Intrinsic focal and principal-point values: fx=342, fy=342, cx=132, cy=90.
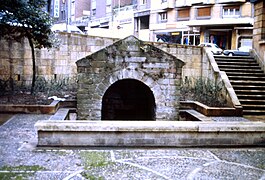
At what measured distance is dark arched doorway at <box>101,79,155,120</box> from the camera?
12.6 meters

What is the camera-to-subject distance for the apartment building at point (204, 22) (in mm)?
31578

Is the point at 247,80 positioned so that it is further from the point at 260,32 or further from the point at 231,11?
the point at 231,11

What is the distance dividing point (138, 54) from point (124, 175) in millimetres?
5831

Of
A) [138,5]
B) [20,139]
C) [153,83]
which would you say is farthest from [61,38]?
[138,5]

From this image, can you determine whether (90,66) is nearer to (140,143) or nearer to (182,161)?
(140,143)

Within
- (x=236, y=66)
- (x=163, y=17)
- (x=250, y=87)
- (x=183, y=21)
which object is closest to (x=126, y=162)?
(x=250, y=87)

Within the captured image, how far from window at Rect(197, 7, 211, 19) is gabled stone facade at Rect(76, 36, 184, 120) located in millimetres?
24636

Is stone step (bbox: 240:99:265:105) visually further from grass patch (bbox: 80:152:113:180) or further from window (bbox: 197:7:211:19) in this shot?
window (bbox: 197:7:211:19)

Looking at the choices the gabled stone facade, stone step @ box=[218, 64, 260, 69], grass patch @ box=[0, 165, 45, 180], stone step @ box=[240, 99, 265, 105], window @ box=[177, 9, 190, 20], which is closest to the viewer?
grass patch @ box=[0, 165, 45, 180]

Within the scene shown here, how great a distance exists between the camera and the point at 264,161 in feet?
19.9

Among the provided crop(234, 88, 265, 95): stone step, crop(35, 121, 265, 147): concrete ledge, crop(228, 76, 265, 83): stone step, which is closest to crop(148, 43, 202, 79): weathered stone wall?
crop(228, 76, 265, 83): stone step

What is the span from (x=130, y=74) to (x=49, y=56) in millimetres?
5306

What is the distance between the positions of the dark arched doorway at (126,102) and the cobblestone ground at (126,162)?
5.77 meters

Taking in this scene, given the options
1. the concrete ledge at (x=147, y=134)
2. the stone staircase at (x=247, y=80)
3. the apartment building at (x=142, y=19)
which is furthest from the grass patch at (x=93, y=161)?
the apartment building at (x=142, y=19)
